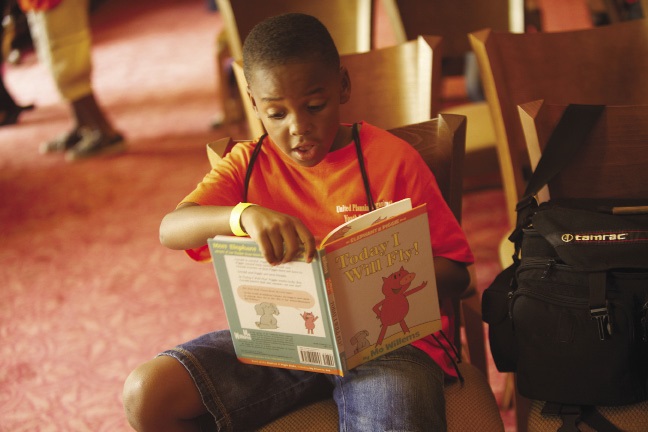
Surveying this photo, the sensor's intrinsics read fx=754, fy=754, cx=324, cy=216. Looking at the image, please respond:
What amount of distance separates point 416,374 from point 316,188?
0.39 meters

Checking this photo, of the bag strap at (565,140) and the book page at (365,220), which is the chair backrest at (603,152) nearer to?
the bag strap at (565,140)

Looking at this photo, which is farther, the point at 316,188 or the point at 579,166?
the point at 579,166

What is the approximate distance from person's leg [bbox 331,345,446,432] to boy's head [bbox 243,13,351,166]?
392mm

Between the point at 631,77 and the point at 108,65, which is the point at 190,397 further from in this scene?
the point at 108,65

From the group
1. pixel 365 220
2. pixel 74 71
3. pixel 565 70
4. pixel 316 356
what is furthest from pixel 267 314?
pixel 74 71

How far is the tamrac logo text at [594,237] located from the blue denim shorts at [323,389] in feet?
1.07

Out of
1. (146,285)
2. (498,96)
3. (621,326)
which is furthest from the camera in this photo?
(146,285)

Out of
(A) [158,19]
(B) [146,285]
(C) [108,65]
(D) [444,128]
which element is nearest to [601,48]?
(D) [444,128]

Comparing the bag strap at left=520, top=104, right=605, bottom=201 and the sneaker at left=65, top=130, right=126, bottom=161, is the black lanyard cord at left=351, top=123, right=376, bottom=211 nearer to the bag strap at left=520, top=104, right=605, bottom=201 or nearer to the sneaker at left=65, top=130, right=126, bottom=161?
the bag strap at left=520, top=104, right=605, bottom=201

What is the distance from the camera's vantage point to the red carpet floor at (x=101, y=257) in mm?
2449

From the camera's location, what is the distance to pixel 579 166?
1.56 meters

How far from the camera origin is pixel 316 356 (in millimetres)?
1227

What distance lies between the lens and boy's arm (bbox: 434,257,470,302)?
1.37 m

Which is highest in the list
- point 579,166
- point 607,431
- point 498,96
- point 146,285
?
point 498,96
